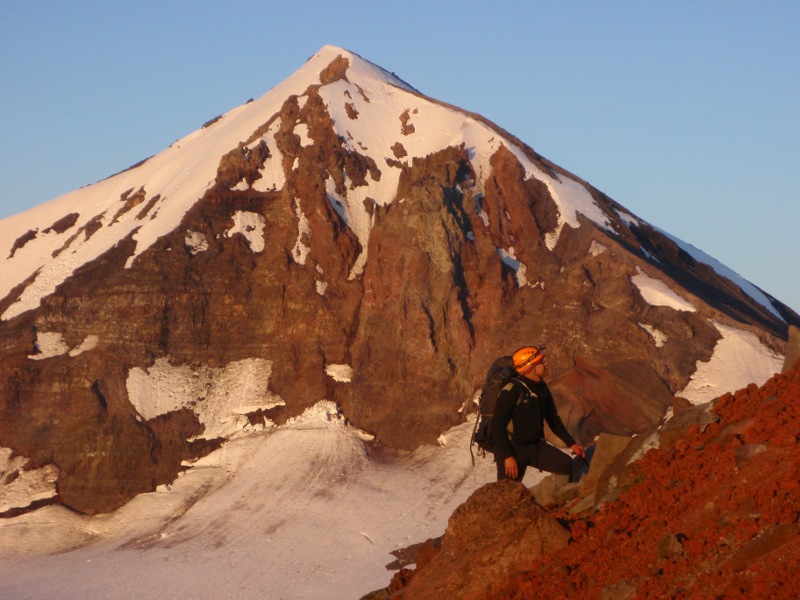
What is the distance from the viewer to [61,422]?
47.0 meters

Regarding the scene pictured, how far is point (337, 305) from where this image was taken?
50188 mm

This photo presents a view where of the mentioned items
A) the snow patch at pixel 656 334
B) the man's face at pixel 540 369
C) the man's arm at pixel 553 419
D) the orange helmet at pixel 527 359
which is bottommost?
the man's arm at pixel 553 419

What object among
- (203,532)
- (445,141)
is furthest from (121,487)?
(445,141)

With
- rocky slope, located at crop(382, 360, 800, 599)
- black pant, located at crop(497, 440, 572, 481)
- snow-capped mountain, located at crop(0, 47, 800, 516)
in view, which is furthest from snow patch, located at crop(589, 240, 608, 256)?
rocky slope, located at crop(382, 360, 800, 599)

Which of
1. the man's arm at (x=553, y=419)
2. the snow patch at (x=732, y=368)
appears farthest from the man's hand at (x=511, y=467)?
the snow patch at (x=732, y=368)

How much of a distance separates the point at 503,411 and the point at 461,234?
1395 inches

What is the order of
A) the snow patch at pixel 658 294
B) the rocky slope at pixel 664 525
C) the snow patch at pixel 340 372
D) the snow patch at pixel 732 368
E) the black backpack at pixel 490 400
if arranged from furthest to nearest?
1. the snow patch at pixel 340 372
2. the snow patch at pixel 658 294
3. the snow patch at pixel 732 368
4. the black backpack at pixel 490 400
5. the rocky slope at pixel 664 525

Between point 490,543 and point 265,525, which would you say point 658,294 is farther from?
point 490,543

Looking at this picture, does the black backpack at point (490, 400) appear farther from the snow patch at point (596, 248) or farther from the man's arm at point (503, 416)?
the snow patch at point (596, 248)

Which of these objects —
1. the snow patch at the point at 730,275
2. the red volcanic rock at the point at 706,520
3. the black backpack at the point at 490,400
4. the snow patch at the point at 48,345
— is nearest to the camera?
the red volcanic rock at the point at 706,520

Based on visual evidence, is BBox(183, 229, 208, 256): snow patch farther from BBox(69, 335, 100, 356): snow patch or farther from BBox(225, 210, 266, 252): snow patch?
BBox(69, 335, 100, 356): snow patch

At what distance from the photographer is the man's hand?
1444cm

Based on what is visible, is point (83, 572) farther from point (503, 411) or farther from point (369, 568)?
point (503, 411)

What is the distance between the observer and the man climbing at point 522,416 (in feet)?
47.2
